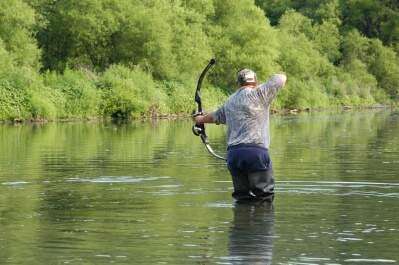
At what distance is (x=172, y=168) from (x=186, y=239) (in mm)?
9795

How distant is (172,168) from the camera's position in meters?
20.5

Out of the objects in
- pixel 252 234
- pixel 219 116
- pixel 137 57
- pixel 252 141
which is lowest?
pixel 252 234

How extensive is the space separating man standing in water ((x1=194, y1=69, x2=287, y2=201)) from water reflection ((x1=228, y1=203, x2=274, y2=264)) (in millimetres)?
286

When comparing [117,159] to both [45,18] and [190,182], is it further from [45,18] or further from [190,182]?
[45,18]

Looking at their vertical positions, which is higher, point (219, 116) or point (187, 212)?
point (219, 116)

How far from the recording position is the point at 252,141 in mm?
13641

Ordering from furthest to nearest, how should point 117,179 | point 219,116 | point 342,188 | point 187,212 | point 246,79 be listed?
point 117,179 → point 342,188 → point 219,116 → point 246,79 → point 187,212

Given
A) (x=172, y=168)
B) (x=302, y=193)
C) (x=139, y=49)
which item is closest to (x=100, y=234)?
(x=302, y=193)

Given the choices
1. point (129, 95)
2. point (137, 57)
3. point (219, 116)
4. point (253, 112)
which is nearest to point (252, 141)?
point (253, 112)

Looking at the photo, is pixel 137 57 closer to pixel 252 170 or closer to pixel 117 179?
pixel 117 179

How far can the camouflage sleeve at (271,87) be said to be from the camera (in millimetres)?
13539

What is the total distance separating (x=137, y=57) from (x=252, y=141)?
173ft

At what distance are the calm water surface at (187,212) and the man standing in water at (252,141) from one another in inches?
12.8

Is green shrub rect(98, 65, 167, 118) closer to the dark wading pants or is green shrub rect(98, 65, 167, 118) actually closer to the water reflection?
the dark wading pants
